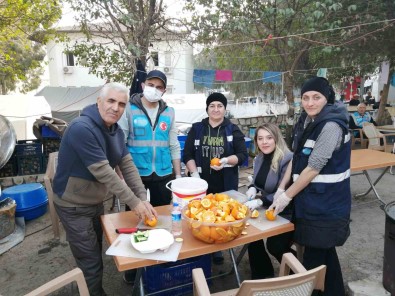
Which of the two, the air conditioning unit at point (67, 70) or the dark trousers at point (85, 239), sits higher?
the air conditioning unit at point (67, 70)

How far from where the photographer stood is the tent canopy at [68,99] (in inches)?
618

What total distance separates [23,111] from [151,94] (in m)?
11.8

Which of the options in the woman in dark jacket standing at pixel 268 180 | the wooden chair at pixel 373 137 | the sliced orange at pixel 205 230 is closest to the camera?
the sliced orange at pixel 205 230

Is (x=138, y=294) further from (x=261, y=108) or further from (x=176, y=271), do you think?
(x=261, y=108)

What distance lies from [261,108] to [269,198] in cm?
1048

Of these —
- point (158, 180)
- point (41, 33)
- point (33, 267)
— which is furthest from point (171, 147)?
point (41, 33)

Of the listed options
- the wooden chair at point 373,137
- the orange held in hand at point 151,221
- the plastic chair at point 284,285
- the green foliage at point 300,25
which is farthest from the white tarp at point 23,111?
the plastic chair at point 284,285

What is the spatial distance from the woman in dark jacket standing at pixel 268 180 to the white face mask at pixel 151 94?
1.00m

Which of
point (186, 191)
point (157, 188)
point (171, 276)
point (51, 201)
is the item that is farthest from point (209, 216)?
point (51, 201)

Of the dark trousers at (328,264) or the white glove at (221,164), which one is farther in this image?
the white glove at (221,164)

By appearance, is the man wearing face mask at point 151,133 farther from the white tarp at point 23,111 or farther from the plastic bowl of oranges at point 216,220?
the white tarp at point 23,111

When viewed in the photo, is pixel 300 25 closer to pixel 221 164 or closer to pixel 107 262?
pixel 221 164

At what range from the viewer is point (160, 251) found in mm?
1761

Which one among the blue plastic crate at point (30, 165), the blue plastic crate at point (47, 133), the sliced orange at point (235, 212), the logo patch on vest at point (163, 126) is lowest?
the blue plastic crate at point (30, 165)
